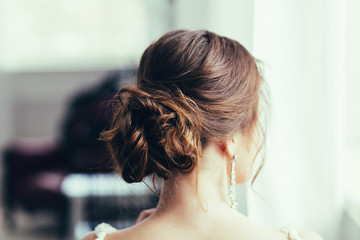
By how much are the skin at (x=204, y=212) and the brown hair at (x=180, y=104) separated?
3 centimetres

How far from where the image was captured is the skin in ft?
2.70

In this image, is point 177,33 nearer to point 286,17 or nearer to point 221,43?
point 221,43

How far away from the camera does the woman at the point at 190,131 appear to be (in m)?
0.79

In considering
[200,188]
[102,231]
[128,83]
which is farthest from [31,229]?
[200,188]

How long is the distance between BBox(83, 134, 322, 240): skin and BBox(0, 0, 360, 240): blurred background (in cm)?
19

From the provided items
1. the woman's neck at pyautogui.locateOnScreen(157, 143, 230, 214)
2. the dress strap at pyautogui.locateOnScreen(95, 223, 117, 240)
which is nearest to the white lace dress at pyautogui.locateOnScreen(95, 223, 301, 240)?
the dress strap at pyautogui.locateOnScreen(95, 223, 117, 240)

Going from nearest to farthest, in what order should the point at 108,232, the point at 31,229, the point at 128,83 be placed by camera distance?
1. the point at 108,232
2. the point at 128,83
3. the point at 31,229

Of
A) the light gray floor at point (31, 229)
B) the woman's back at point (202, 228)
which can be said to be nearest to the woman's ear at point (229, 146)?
the woman's back at point (202, 228)

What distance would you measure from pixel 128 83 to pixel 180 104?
0.42 metres

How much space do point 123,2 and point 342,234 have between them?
426 cm

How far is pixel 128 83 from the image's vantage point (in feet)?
3.90

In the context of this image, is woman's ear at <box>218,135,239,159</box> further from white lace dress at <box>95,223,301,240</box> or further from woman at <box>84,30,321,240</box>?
white lace dress at <box>95,223,301,240</box>

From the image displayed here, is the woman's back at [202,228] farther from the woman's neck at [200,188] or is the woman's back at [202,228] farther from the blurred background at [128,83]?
the blurred background at [128,83]

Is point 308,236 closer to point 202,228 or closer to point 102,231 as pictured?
point 202,228
